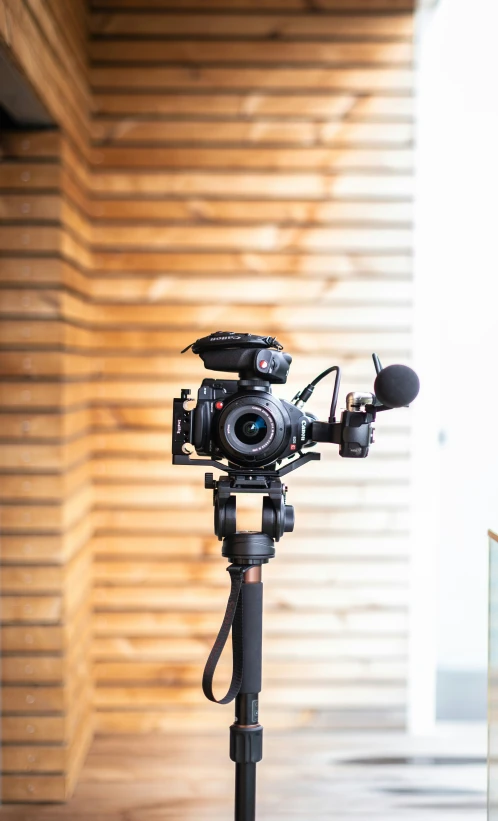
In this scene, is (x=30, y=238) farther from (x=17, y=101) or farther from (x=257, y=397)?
(x=257, y=397)

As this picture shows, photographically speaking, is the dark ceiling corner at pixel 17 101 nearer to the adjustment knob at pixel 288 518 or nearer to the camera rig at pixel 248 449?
the camera rig at pixel 248 449

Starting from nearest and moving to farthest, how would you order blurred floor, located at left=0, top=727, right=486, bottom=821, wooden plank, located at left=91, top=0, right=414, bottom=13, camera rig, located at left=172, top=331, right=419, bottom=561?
1. camera rig, located at left=172, top=331, right=419, bottom=561
2. blurred floor, located at left=0, top=727, right=486, bottom=821
3. wooden plank, located at left=91, top=0, right=414, bottom=13

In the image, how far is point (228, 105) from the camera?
2795mm

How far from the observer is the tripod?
1.73m

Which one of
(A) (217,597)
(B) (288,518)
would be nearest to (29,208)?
(B) (288,518)

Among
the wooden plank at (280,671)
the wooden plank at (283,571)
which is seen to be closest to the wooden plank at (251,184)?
the wooden plank at (283,571)

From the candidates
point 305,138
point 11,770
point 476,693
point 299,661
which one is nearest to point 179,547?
point 299,661

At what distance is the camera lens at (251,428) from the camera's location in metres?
1.74

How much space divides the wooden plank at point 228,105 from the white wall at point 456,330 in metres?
0.34

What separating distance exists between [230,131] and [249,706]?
74.9 inches

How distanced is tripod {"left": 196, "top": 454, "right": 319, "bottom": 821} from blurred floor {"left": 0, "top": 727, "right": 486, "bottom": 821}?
61 centimetres

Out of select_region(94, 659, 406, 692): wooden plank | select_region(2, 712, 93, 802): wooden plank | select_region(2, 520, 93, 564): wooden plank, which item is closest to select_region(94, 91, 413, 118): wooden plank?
select_region(2, 520, 93, 564): wooden plank

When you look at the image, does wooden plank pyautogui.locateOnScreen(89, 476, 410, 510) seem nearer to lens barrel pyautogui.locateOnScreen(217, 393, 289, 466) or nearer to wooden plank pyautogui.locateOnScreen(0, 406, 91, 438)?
wooden plank pyautogui.locateOnScreen(0, 406, 91, 438)

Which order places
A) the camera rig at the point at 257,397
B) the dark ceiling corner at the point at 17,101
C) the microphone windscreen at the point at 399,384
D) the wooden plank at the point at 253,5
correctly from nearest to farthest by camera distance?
the microphone windscreen at the point at 399,384
the camera rig at the point at 257,397
the dark ceiling corner at the point at 17,101
the wooden plank at the point at 253,5
